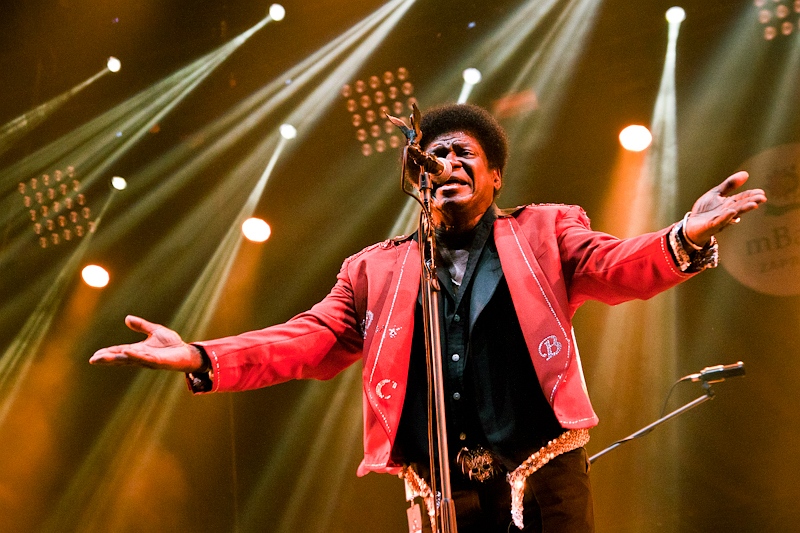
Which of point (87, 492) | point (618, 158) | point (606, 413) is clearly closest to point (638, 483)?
point (606, 413)

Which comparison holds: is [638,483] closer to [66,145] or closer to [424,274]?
[424,274]

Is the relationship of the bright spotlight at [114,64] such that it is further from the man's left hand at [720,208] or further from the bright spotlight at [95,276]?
the man's left hand at [720,208]

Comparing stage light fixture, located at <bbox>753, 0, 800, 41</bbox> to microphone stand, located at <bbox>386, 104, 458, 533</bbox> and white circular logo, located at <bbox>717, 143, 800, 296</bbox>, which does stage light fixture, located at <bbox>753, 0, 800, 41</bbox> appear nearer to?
white circular logo, located at <bbox>717, 143, 800, 296</bbox>

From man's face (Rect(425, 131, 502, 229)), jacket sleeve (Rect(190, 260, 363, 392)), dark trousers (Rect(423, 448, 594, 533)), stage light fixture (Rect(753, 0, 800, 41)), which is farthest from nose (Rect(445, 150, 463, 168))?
stage light fixture (Rect(753, 0, 800, 41))

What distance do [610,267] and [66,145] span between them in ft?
14.2

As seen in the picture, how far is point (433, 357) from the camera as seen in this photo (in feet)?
5.57

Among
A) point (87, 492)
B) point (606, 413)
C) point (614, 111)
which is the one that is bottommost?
point (87, 492)

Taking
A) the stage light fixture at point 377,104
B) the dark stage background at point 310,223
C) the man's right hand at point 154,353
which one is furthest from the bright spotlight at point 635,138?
the man's right hand at point 154,353

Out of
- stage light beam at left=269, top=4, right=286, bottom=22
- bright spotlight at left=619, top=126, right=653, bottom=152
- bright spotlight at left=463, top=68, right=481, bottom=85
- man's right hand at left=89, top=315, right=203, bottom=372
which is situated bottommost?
man's right hand at left=89, top=315, right=203, bottom=372

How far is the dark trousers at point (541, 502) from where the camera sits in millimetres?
1866

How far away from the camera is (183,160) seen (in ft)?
→ 17.3

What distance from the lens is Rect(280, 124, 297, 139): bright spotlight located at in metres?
5.22

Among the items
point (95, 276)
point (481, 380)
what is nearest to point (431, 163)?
point (481, 380)

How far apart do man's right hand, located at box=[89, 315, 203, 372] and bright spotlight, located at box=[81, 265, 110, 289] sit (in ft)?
11.2
